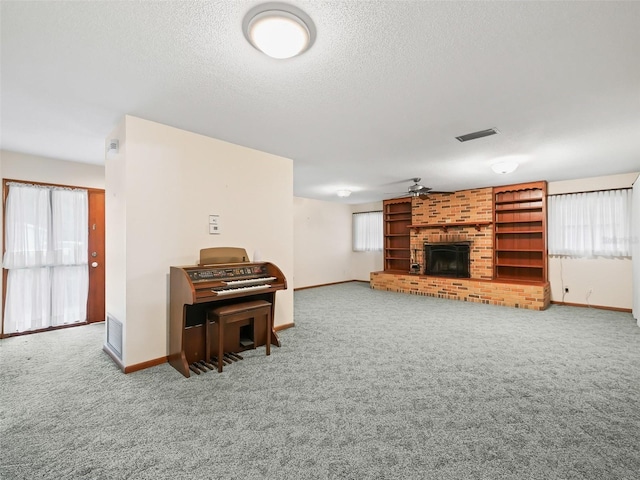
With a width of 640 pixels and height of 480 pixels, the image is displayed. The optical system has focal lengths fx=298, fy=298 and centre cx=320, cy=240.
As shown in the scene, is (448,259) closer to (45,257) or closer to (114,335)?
(114,335)

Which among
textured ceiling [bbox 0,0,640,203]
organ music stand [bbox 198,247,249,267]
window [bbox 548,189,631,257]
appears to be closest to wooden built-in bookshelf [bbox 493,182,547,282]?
window [bbox 548,189,631,257]

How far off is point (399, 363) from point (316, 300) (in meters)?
3.35

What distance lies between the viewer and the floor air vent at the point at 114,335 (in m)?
2.91

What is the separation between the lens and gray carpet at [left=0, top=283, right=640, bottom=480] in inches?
64.5

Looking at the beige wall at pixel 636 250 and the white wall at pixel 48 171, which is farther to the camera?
the beige wall at pixel 636 250

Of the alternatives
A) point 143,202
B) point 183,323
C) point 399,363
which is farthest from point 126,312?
point 399,363

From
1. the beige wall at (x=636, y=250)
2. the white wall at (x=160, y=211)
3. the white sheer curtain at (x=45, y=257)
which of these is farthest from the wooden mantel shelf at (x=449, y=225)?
the white sheer curtain at (x=45, y=257)

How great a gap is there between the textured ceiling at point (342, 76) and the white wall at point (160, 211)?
0.22 metres

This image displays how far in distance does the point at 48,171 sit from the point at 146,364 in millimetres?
3186

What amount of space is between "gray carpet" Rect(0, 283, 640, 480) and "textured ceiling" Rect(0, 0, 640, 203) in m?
2.39

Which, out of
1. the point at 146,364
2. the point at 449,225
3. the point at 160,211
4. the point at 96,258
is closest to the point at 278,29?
the point at 160,211

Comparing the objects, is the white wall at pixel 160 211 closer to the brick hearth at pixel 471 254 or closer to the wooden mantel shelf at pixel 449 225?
the brick hearth at pixel 471 254

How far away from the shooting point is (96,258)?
4.45m

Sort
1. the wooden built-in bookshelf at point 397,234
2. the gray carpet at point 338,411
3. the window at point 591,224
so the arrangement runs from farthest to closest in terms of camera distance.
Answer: the wooden built-in bookshelf at point 397,234 < the window at point 591,224 < the gray carpet at point 338,411
